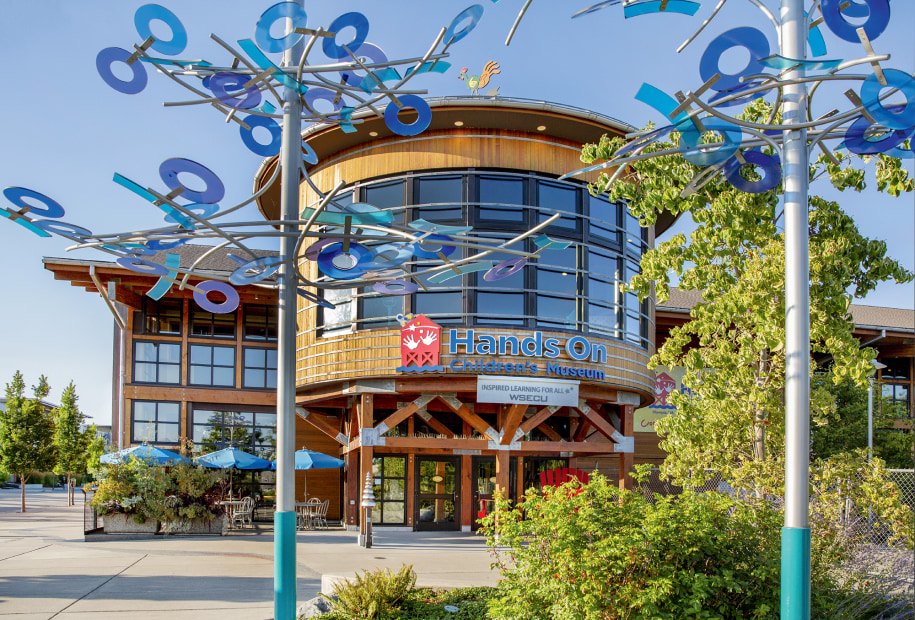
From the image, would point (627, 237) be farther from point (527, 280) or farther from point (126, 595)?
point (126, 595)

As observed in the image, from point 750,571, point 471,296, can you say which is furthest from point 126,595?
Answer: point 471,296

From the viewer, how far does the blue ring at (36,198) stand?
658cm

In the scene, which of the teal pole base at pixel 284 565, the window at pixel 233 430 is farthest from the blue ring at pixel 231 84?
the window at pixel 233 430

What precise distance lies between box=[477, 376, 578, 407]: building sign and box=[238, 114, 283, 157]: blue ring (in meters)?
12.2

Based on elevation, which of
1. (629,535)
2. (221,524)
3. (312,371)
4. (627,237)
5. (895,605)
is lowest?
(221,524)

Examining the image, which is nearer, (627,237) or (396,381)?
(396,381)

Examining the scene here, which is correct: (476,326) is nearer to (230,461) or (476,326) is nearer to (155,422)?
(230,461)

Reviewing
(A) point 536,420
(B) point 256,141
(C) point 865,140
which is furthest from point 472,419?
(C) point 865,140

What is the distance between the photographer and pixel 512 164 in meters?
20.8

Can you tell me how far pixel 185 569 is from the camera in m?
13.4

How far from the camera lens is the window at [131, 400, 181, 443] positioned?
27.9 m

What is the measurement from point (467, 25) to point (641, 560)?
4844mm

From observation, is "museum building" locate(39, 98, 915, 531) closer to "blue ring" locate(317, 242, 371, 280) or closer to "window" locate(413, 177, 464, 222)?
"window" locate(413, 177, 464, 222)

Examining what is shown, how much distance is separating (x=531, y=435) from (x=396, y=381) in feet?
22.9
